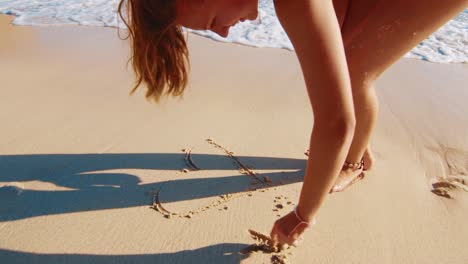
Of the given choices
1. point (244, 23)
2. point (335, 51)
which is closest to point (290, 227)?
point (335, 51)

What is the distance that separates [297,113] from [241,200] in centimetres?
95

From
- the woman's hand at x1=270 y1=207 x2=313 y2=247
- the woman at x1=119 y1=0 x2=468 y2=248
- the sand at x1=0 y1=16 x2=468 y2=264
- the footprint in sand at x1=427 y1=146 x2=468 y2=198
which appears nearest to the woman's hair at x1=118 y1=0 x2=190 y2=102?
the woman at x1=119 y1=0 x2=468 y2=248

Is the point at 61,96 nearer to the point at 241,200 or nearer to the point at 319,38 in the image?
the point at 241,200

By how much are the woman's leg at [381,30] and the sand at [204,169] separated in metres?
0.53

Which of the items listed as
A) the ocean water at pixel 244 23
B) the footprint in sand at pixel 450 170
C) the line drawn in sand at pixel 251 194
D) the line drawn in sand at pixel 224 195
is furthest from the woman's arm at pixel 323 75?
the ocean water at pixel 244 23

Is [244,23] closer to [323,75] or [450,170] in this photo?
[450,170]

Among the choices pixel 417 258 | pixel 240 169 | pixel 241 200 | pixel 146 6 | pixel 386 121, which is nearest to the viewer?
pixel 146 6

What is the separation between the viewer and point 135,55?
57.9 inches

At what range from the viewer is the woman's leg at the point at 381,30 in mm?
1408

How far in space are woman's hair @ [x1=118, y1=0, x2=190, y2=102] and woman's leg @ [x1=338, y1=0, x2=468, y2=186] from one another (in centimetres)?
68

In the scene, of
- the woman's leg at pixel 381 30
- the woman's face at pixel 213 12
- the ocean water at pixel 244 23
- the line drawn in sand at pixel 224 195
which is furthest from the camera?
the ocean water at pixel 244 23

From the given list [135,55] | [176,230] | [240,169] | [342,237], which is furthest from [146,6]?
[342,237]

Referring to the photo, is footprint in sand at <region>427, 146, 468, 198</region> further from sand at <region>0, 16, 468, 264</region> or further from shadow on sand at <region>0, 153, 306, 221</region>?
shadow on sand at <region>0, 153, 306, 221</region>

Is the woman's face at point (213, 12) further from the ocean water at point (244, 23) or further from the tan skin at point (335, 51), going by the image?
the ocean water at point (244, 23)
